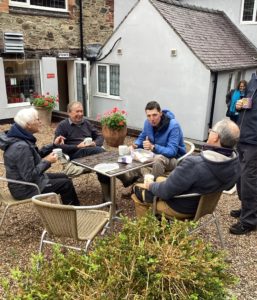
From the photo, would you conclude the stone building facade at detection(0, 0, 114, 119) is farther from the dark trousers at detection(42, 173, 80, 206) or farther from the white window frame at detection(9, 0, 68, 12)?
the dark trousers at detection(42, 173, 80, 206)

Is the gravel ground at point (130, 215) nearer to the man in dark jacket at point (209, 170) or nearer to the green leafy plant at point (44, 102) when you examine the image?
the man in dark jacket at point (209, 170)

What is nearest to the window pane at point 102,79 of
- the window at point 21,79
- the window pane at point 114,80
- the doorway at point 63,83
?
the window pane at point 114,80

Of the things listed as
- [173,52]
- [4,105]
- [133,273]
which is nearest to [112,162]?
[133,273]

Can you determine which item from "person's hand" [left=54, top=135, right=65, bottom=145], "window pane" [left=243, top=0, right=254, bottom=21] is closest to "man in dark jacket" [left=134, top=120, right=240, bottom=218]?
"person's hand" [left=54, top=135, right=65, bottom=145]

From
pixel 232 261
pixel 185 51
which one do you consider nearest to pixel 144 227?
pixel 232 261

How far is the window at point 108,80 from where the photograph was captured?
34.9ft

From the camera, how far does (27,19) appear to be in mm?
9305

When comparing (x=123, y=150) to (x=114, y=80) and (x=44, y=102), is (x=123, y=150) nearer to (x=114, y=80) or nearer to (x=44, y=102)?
(x=44, y=102)

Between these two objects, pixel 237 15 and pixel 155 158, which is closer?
pixel 155 158

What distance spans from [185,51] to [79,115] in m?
5.05

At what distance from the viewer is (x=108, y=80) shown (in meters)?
10.9

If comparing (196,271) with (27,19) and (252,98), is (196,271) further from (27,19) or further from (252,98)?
(27,19)

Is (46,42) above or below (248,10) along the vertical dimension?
below

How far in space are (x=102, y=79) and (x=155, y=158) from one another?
7.92 meters
